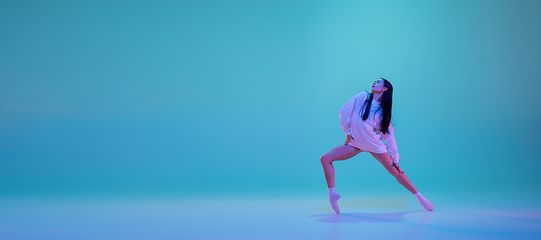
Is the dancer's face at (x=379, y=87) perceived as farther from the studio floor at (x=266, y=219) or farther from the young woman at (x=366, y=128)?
the studio floor at (x=266, y=219)

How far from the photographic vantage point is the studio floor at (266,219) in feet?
8.45

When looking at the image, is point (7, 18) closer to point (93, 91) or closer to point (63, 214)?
point (93, 91)

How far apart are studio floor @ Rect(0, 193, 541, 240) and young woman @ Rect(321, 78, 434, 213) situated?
36 cm

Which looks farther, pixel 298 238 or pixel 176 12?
pixel 176 12

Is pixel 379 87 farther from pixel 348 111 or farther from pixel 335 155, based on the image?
pixel 335 155

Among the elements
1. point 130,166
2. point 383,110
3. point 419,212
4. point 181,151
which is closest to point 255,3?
point 181,151

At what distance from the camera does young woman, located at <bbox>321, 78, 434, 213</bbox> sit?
11.3ft

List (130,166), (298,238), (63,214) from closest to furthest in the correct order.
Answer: (298,238) < (63,214) < (130,166)

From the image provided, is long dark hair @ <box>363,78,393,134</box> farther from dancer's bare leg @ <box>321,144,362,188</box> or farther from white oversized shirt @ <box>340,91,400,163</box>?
dancer's bare leg @ <box>321,144,362,188</box>

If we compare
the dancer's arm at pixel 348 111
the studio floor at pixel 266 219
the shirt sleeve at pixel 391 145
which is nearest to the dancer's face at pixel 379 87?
the dancer's arm at pixel 348 111

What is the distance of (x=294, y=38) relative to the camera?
20.4ft

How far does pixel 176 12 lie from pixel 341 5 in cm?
246

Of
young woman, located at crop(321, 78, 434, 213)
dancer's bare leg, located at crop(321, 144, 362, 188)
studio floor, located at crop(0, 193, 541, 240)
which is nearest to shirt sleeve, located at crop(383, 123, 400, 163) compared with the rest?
young woman, located at crop(321, 78, 434, 213)

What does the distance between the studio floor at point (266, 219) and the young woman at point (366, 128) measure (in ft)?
1.19
